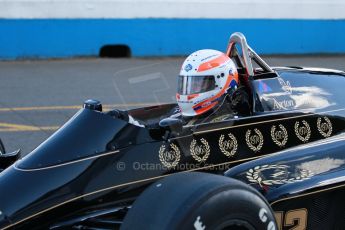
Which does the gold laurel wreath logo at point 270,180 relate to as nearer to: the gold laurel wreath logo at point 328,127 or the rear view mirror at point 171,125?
the rear view mirror at point 171,125

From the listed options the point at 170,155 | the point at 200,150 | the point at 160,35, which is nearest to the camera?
the point at 170,155

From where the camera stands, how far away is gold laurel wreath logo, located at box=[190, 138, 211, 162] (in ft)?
13.3

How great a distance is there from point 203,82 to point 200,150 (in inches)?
28.2

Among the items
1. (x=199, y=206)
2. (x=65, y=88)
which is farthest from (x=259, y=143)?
(x=65, y=88)

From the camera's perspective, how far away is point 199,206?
2795 mm

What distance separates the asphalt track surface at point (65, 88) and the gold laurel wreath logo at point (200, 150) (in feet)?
4.14

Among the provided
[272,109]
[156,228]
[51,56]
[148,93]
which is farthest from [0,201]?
[51,56]

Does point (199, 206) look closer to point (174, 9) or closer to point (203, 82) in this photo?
point (203, 82)

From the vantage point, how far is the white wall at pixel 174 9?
13.9 meters

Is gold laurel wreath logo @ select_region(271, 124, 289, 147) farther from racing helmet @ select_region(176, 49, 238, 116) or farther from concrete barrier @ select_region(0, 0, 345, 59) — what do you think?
concrete barrier @ select_region(0, 0, 345, 59)

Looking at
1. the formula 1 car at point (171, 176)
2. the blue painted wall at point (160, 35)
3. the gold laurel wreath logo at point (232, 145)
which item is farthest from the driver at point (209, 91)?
the blue painted wall at point (160, 35)

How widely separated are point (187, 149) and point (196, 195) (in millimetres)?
1229

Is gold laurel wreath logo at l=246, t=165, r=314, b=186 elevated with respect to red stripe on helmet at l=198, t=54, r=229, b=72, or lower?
lower

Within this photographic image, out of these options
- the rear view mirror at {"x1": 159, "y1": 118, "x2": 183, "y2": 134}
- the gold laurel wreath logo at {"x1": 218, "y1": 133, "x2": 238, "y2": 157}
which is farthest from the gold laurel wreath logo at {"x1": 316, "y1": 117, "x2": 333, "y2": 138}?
Answer: the rear view mirror at {"x1": 159, "y1": 118, "x2": 183, "y2": 134}
